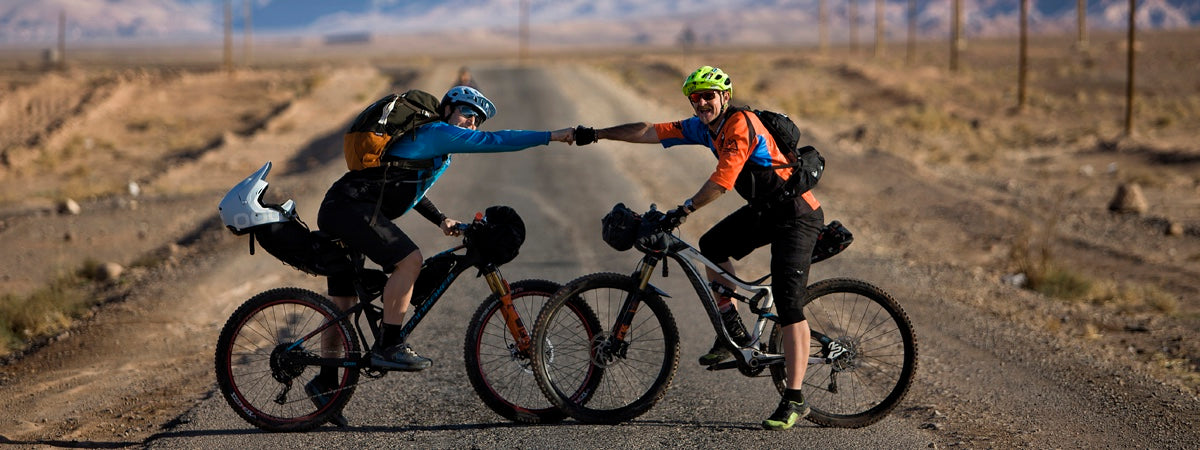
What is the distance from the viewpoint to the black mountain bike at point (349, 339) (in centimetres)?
555

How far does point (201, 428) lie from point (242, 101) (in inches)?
1741

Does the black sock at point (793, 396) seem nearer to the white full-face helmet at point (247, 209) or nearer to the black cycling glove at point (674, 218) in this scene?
the black cycling glove at point (674, 218)

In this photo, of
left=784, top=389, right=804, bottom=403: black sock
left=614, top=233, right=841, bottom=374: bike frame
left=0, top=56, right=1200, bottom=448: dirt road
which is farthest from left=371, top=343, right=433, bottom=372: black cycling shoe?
left=784, top=389, right=804, bottom=403: black sock

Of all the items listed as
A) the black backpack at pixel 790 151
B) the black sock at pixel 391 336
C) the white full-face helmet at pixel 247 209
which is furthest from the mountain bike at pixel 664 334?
the white full-face helmet at pixel 247 209

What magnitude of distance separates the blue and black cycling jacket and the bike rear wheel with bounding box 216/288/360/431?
885mm

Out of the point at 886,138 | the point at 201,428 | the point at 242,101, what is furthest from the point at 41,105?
the point at 201,428

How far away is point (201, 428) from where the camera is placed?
5.87m

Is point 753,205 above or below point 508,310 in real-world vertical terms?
above

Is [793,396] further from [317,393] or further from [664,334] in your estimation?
[317,393]

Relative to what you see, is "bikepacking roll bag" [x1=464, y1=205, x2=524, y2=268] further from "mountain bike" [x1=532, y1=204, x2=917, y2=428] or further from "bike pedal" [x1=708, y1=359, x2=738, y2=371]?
"bike pedal" [x1=708, y1=359, x2=738, y2=371]

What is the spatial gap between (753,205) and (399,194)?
1.90 metres

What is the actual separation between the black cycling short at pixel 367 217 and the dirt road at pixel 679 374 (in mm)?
1047

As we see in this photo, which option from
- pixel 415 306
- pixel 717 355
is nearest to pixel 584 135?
pixel 415 306

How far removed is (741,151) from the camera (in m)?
5.36
